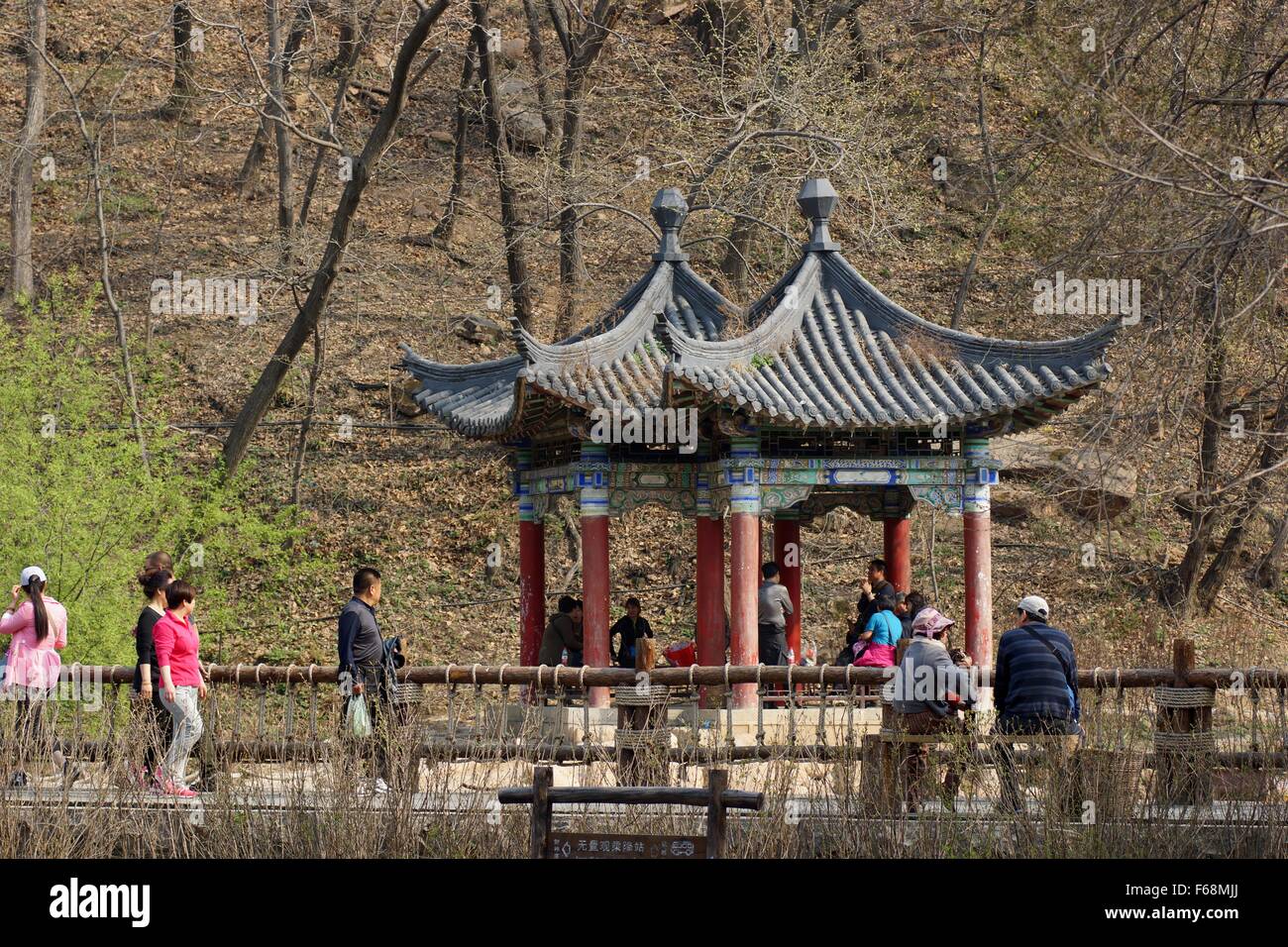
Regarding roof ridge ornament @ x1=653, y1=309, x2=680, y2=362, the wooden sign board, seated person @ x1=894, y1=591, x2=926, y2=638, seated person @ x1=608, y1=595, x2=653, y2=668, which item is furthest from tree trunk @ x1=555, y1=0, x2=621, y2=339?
the wooden sign board

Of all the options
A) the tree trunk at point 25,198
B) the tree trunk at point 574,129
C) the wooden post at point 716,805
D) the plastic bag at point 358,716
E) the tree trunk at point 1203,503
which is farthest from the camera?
the tree trunk at point 25,198

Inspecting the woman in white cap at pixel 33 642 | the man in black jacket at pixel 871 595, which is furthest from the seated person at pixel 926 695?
the woman in white cap at pixel 33 642

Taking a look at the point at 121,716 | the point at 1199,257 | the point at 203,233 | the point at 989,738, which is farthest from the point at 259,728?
the point at 203,233

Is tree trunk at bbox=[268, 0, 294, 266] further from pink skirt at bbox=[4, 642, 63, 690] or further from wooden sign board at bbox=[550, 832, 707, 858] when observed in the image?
wooden sign board at bbox=[550, 832, 707, 858]

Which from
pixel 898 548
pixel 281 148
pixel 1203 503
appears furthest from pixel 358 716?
pixel 281 148

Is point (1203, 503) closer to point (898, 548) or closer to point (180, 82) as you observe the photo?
point (898, 548)

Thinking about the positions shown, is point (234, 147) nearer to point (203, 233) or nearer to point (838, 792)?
point (203, 233)

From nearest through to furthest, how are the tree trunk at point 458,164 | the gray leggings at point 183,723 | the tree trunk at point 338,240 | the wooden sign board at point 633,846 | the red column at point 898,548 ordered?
the wooden sign board at point 633,846 → the gray leggings at point 183,723 → the red column at point 898,548 → the tree trunk at point 338,240 → the tree trunk at point 458,164

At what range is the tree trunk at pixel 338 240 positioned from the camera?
1752 cm

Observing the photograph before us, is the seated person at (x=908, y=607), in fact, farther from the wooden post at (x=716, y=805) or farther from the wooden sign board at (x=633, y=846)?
the wooden sign board at (x=633, y=846)

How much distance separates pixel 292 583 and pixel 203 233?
29.7 feet

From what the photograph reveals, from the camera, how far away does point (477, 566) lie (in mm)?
24266

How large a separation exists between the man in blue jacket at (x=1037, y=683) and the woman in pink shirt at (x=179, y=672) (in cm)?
471
